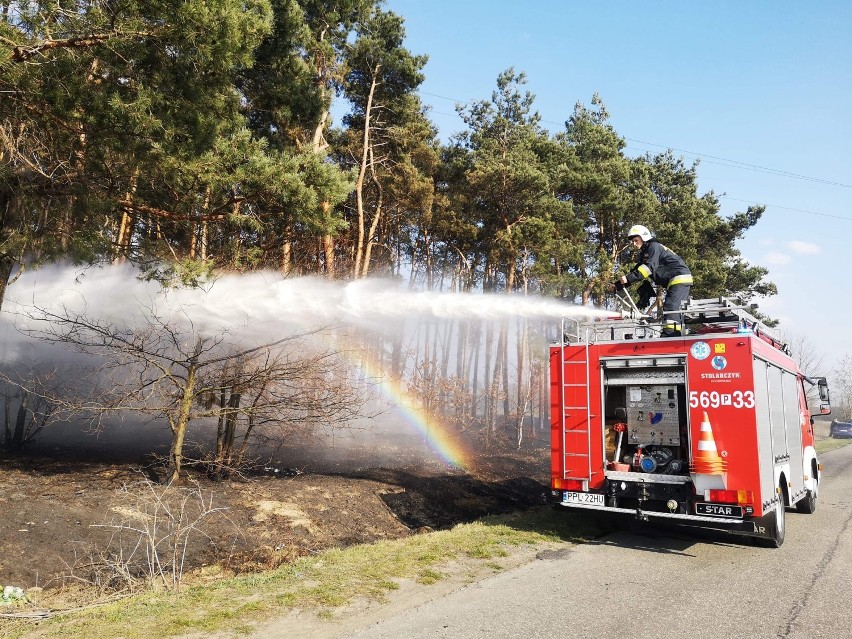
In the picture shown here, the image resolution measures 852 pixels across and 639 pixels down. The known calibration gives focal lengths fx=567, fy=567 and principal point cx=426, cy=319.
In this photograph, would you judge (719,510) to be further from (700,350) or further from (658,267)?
(658,267)

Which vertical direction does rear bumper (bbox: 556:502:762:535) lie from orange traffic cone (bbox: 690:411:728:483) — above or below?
below

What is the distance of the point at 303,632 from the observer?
4.57 m

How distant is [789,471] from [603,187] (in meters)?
19.4

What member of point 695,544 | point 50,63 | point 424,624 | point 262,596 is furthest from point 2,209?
point 695,544

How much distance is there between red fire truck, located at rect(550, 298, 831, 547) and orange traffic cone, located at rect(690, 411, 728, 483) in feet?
0.04

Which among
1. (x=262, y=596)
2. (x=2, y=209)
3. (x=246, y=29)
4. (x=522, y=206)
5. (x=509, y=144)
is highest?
(x=509, y=144)

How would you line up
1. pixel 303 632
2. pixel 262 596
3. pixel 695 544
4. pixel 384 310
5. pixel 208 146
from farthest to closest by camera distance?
pixel 384 310 → pixel 208 146 → pixel 695 544 → pixel 262 596 → pixel 303 632

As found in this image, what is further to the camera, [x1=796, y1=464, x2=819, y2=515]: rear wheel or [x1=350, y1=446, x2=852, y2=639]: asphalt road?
[x1=796, y1=464, x2=819, y2=515]: rear wheel

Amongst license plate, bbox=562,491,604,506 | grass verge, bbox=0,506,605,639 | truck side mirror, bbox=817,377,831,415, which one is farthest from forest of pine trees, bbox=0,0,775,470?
truck side mirror, bbox=817,377,831,415

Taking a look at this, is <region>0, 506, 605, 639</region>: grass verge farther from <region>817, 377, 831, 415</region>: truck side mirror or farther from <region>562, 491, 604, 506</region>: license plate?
<region>817, 377, 831, 415</region>: truck side mirror

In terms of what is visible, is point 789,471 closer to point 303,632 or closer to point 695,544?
point 695,544

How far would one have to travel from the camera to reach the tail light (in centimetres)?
680

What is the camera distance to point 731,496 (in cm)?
689

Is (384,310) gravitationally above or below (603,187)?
below
